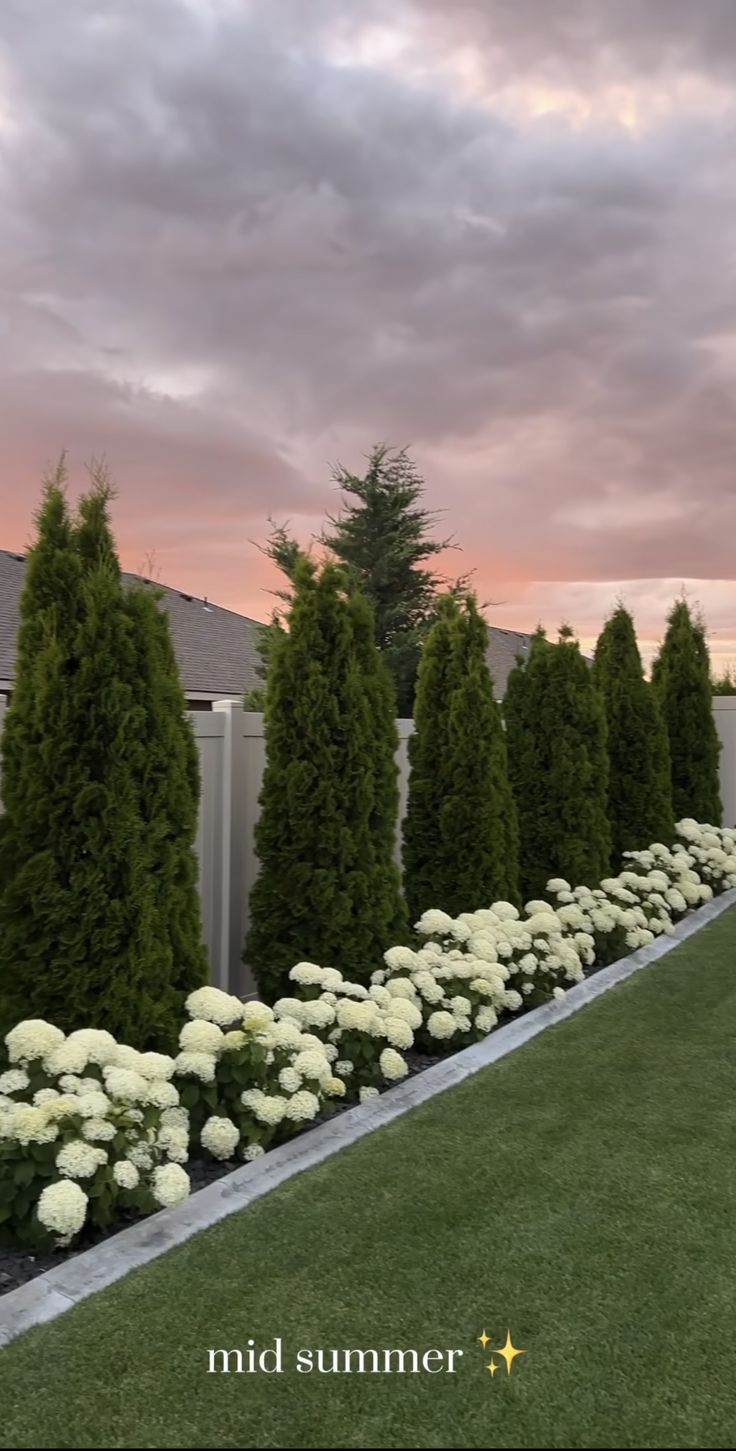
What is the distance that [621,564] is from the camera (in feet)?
38.3

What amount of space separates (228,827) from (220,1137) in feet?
7.72

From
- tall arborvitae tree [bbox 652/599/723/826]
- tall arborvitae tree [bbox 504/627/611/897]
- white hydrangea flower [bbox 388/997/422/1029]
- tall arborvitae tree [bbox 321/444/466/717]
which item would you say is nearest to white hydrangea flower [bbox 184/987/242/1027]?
white hydrangea flower [bbox 388/997/422/1029]

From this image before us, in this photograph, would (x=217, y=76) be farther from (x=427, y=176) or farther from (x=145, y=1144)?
(x=145, y=1144)

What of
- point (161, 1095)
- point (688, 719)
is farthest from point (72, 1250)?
point (688, 719)

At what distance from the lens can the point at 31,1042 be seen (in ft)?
10.6

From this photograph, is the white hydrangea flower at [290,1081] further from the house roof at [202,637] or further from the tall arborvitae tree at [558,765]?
the house roof at [202,637]

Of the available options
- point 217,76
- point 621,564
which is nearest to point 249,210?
point 217,76

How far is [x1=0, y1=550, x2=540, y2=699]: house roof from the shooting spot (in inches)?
622

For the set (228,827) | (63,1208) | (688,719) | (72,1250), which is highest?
(688,719)

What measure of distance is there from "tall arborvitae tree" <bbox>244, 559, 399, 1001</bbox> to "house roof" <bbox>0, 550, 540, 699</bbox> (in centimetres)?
983

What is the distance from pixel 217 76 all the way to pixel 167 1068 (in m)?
6.71

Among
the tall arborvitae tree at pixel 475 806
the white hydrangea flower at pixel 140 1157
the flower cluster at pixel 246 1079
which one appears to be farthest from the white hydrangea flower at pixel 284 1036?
the tall arborvitae tree at pixel 475 806

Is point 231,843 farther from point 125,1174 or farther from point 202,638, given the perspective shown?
point 202,638

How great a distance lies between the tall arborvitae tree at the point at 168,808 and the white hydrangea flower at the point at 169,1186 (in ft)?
3.59
